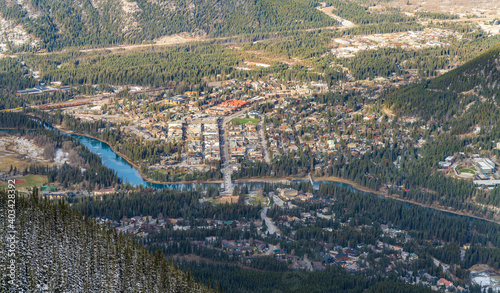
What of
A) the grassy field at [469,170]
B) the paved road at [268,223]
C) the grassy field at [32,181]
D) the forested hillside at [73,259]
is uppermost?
the forested hillside at [73,259]

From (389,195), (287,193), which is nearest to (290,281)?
(287,193)

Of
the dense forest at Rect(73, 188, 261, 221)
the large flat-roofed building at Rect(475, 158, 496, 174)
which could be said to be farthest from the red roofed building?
the large flat-roofed building at Rect(475, 158, 496, 174)

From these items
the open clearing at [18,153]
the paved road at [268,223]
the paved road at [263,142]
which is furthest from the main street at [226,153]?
the open clearing at [18,153]

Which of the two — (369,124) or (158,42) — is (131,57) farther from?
(369,124)

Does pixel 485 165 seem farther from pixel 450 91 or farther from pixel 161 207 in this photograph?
pixel 161 207

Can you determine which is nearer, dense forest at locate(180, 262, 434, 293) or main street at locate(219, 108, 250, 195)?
dense forest at locate(180, 262, 434, 293)

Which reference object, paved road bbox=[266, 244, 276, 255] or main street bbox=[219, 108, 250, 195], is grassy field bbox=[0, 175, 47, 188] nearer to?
main street bbox=[219, 108, 250, 195]

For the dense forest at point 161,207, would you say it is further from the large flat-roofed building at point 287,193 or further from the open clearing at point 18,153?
the open clearing at point 18,153

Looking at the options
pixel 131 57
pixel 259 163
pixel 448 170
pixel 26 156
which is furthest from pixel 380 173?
pixel 131 57
